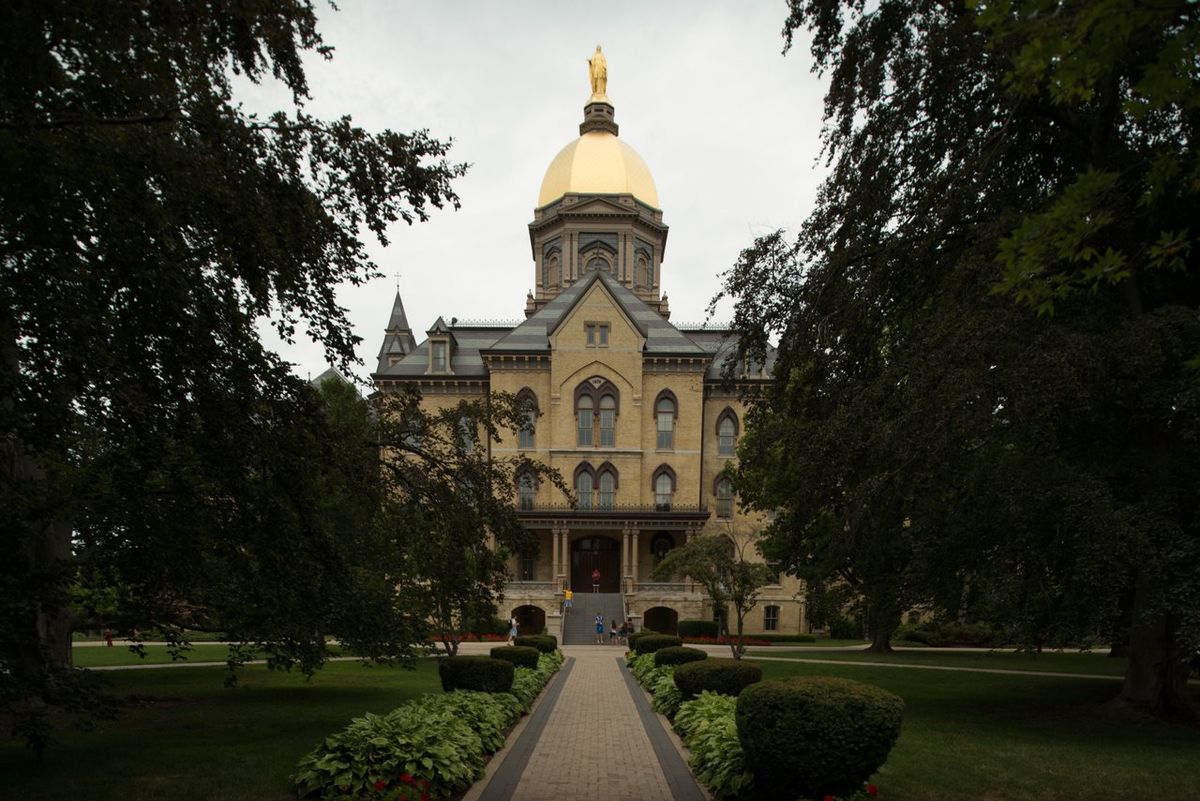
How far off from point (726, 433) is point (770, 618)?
10.4m

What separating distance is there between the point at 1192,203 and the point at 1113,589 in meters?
6.24

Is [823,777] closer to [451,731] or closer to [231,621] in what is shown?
[451,731]

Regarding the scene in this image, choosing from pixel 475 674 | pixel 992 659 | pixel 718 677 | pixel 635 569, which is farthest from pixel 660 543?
pixel 718 677

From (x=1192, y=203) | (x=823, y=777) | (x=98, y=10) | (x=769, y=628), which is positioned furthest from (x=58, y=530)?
(x=769, y=628)

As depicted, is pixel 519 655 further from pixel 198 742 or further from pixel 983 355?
pixel 983 355

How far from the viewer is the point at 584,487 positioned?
171 ft

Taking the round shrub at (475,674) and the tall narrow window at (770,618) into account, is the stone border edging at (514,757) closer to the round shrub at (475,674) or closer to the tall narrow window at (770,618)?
the round shrub at (475,674)

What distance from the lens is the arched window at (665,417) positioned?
5256cm

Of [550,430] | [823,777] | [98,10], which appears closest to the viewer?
[98,10]

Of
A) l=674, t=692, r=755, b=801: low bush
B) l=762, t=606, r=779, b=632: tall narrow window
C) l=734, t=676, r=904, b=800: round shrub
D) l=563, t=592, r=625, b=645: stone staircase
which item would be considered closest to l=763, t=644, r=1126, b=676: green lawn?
l=563, t=592, r=625, b=645: stone staircase

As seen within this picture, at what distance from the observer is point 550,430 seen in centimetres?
5191

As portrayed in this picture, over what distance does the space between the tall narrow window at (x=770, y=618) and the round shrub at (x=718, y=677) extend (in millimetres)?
37459

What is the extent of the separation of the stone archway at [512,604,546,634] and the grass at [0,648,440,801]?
26.3 meters

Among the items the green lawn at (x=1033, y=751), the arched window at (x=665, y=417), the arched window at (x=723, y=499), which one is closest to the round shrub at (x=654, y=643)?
the green lawn at (x=1033, y=751)
